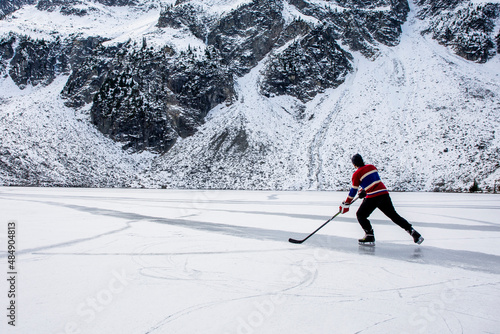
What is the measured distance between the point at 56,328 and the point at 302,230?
513 centimetres

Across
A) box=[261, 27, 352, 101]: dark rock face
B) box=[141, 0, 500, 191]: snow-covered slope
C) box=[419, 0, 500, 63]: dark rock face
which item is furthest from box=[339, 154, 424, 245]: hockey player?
box=[419, 0, 500, 63]: dark rock face

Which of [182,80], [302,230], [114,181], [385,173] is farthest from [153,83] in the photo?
[302,230]

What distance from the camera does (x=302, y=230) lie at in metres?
6.55

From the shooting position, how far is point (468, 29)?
46.7 m

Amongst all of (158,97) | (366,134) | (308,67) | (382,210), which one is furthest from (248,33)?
(382,210)

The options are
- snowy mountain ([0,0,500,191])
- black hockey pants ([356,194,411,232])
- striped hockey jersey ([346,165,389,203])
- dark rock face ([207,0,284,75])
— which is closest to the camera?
black hockey pants ([356,194,411,232])

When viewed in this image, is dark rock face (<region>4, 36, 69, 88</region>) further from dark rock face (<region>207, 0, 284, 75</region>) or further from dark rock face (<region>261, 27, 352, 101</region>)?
dark rock face (<region>261, 27, 352, 101</region>)

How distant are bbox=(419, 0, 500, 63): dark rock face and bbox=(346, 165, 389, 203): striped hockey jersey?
171ft

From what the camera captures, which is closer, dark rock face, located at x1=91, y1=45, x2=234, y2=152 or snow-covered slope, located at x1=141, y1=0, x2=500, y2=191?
snow-covered slope, located at x1=141, y1=0, x2=500, y2=191

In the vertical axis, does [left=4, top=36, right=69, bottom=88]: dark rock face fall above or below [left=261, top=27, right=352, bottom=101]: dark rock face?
above

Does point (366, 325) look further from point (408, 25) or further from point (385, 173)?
point (408, 25)

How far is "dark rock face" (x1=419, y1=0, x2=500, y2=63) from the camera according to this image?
44.3 m

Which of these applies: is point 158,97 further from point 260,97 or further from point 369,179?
point 369,179

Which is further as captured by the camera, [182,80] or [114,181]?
[182,80]
